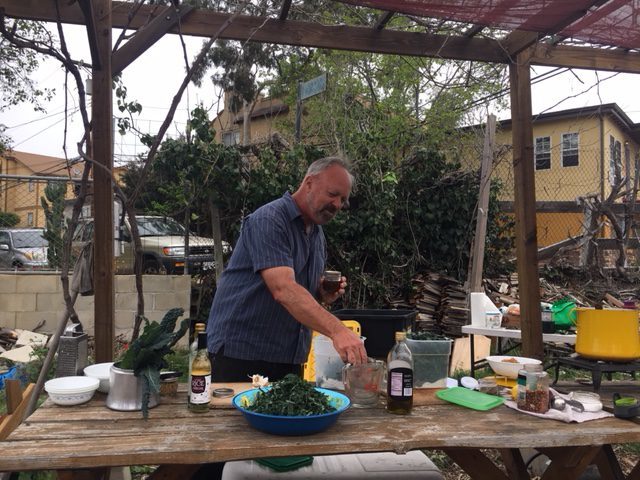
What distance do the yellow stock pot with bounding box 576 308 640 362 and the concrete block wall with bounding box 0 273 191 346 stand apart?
456 centimetres

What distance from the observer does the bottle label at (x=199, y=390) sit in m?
1.91

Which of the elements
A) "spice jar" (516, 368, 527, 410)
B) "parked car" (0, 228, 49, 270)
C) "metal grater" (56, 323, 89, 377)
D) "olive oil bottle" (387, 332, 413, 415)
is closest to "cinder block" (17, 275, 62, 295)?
"parked car" (0, 228, 49, 270)

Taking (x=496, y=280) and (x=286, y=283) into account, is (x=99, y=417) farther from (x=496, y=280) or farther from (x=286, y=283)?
(x=496, y=280)

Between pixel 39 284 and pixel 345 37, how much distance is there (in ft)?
15.9

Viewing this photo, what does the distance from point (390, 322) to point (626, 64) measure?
115 inches

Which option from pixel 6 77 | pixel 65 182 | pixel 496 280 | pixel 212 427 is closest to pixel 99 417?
pixel 212 427

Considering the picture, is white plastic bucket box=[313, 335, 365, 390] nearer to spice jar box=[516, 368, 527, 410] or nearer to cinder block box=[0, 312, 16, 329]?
spice jar box=[516, 368, 527, 410]

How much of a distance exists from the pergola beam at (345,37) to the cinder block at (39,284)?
3.93m

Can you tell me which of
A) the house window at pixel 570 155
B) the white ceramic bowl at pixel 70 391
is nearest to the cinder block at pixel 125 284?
the white ceramic bowl at pixel 70 391

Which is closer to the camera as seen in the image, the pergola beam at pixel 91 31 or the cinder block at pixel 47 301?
the pergola beam at pixel 91 31

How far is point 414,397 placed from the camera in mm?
2217

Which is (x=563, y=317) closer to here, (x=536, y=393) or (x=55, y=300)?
(x=536, y=393)

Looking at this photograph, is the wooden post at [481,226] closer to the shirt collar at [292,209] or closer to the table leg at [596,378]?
the table leg at [596,378]

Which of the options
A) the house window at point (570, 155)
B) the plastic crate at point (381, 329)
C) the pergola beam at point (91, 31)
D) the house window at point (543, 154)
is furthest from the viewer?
the house window at point (543, 154)
